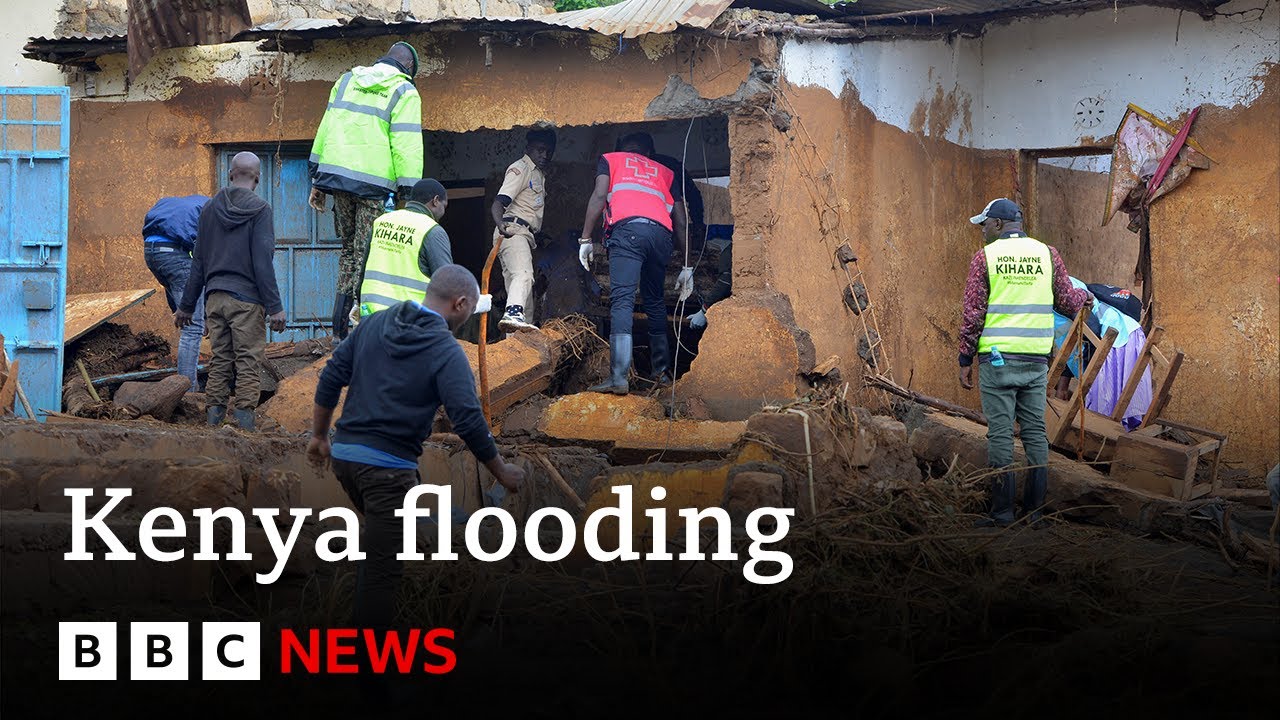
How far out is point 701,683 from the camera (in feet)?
16.5

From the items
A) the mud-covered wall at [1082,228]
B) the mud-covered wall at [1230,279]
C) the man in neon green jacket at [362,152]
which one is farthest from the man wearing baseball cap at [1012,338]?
the mud-covered wall at [1082,228]

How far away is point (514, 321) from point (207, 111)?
135 inches

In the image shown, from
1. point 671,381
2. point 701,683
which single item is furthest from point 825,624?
point 671,381

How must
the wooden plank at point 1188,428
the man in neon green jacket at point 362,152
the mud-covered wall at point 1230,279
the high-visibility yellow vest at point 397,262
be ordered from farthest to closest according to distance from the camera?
the mud-covered wall at point 1230,279
the man in neon green jacket at point 362,152
the wooden plank at point 1188,428
the high-visibility yellow vest at point 397,262

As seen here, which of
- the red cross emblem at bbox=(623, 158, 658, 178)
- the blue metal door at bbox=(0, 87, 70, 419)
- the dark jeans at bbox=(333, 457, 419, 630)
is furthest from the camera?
the blue metal door at bbox=(0, 87, 70, 419)

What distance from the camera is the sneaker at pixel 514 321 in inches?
402

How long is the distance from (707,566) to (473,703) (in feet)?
4.58

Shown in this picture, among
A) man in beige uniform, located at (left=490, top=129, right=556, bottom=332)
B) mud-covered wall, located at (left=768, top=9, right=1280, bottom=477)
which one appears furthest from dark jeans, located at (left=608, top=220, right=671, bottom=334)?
man in beige uniform, located at (left=490, top=129, right=556, bottom=332)

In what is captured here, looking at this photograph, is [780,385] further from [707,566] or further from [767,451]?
[707,566]

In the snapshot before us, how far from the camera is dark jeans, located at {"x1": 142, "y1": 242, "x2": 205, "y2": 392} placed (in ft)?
32.9

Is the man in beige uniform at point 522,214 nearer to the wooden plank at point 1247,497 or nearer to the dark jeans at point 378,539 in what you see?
the wooden plank at point 1247,497

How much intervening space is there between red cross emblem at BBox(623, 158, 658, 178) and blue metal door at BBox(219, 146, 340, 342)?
10.3 ft

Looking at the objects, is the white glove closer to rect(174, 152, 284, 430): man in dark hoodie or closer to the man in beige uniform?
the man in beige uniform

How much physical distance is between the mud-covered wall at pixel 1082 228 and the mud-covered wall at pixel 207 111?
17.3 feet
